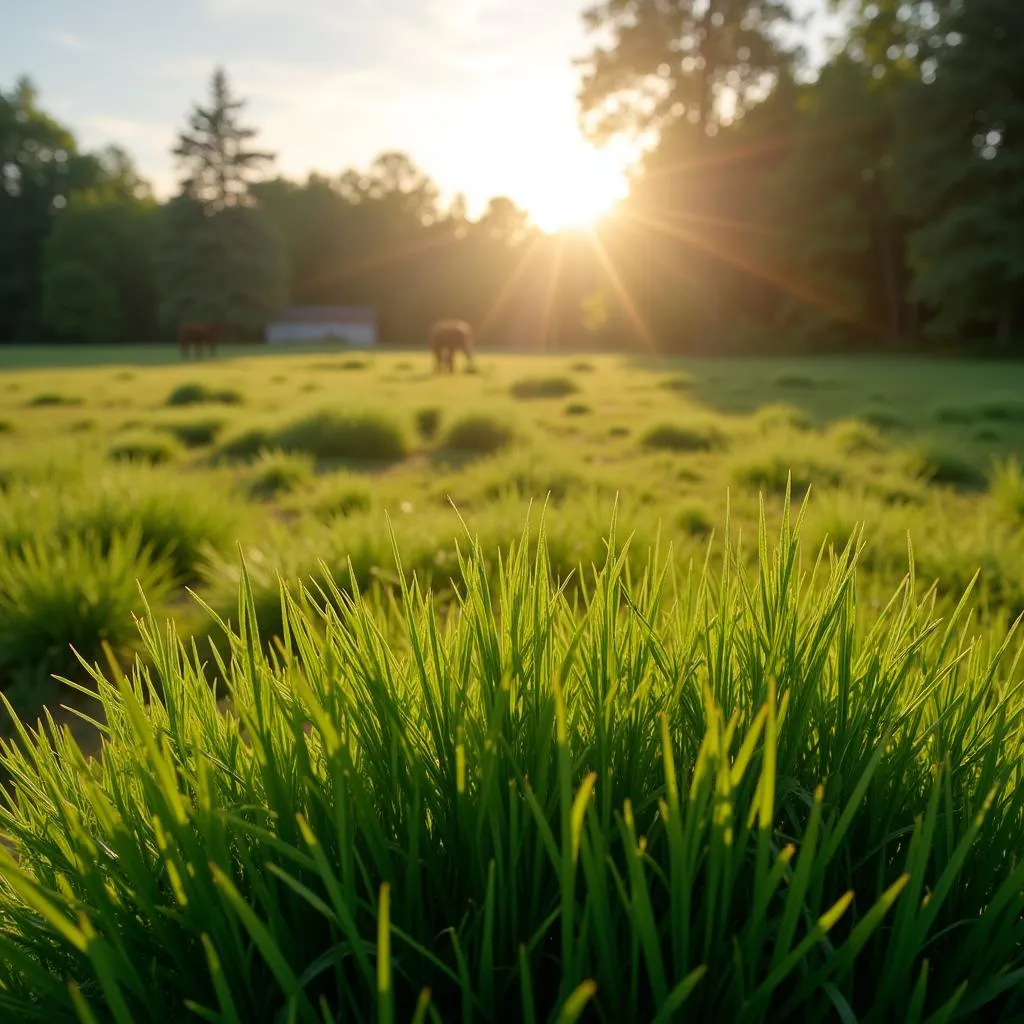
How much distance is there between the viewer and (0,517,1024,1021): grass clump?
2.07 feet

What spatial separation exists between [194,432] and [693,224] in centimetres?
2616

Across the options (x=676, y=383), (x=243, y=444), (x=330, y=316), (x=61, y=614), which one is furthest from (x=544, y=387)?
(x=330, y=316)

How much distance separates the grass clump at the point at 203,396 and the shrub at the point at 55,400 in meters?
1.06

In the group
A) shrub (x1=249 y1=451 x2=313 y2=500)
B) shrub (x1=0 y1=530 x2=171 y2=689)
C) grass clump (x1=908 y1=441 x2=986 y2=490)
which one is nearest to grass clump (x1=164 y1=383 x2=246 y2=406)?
shrub (x1=249 y1=451 x2=313 y2=500)

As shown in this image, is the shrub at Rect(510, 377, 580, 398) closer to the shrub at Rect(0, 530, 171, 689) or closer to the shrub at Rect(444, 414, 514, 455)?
the shrub at Rect(444, 414, 514, 455)

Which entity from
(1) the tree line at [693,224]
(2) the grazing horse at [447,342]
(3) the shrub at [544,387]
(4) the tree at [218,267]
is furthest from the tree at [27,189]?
(3) the shrub at [544,387]

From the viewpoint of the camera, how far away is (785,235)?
88.8ft

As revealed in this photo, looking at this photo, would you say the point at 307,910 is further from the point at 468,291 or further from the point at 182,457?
the point at 468,291

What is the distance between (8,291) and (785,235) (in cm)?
3886

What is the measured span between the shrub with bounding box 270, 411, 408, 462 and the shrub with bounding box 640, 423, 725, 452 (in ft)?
6.33

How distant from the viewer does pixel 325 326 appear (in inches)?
1820

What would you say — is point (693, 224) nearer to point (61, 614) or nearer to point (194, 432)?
point (194, 432)

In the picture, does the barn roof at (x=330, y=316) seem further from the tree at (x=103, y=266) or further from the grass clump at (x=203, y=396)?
the grass clump at (x=203, y=396)

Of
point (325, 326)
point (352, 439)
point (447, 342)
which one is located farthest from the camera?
point (325, 326)
